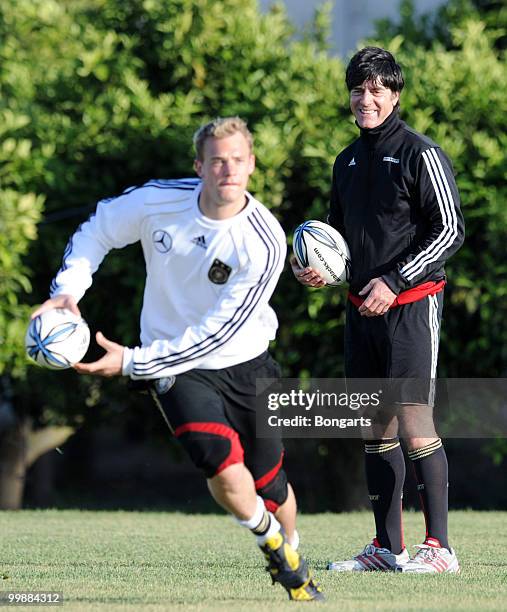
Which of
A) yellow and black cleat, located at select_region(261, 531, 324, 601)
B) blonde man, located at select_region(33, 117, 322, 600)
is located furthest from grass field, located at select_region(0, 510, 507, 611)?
blonde man, located at select_region(33, 117, 322, 600)

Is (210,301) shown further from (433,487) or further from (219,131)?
(433,487)

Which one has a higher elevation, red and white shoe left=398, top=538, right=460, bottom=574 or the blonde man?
the blonde man

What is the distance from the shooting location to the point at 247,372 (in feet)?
17.9

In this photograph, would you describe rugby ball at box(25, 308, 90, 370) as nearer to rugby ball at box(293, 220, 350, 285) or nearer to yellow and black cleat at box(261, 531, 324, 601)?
yellow and black cleat at box(261, 531, 324, 601)

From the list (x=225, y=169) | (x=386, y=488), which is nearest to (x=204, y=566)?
(x=386, y=488)

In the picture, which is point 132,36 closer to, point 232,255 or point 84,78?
point 84,78

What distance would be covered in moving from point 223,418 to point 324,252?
4.89 ft

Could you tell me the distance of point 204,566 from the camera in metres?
6.50

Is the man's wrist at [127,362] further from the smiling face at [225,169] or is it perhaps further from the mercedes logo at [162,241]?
the smiling face at [225,169]

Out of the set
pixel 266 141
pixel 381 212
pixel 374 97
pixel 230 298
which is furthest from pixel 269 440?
pixel 266 141

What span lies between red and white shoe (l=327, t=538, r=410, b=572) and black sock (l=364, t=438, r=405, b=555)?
0.08 meters

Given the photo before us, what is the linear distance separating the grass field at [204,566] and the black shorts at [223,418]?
594mm

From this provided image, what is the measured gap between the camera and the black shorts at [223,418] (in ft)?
16.6

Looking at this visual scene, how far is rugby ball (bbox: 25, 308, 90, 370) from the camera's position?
16.7ft
